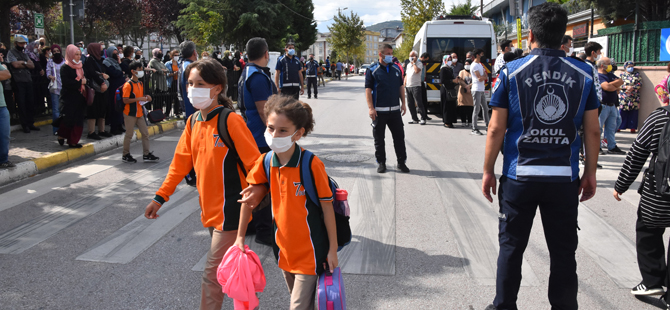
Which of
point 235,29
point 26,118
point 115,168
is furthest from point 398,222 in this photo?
point 235,29

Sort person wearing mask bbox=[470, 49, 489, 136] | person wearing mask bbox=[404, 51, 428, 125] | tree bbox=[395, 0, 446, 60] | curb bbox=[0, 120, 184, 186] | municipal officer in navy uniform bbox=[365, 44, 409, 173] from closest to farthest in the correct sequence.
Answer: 1. curb bbox=[0, 120, 184, 186]
2. municipal officer in navy uniform bbox=[365, 44, 409, 173]
3. person wearing mask bbox=[470, 49, 489, 136]
4. person wearing mask bbox=[404, 51, 428, 125]
5. tree bbox=[395, 0, 446, 60]

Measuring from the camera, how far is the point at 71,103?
916 centimetres

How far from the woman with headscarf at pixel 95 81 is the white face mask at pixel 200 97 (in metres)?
7.52

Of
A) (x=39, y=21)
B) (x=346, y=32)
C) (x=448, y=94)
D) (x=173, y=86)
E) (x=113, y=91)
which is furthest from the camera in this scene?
(x=346, y=32)

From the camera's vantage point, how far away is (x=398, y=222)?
18.0 ft

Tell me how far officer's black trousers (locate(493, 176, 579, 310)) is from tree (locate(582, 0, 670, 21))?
18.3 meters

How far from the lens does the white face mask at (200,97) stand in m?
3.27

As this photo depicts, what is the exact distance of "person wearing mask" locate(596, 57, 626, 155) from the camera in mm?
8539

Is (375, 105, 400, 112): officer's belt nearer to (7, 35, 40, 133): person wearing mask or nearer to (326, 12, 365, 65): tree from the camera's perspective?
(7, 35, 40, 133): person wearing mask

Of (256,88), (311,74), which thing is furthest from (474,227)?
(311,74)

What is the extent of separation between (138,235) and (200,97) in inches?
96.8

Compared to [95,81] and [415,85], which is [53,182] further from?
[415,85]

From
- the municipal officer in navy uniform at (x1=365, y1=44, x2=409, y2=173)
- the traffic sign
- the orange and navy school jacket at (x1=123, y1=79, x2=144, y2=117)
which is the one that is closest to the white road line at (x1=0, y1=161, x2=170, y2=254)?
the orange and navy school jacket at (x1=123, y1=79, x2=144, y2=117)

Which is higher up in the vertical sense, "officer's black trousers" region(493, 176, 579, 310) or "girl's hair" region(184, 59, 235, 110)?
"girl's hair" region(184, 59, 235, 110)
